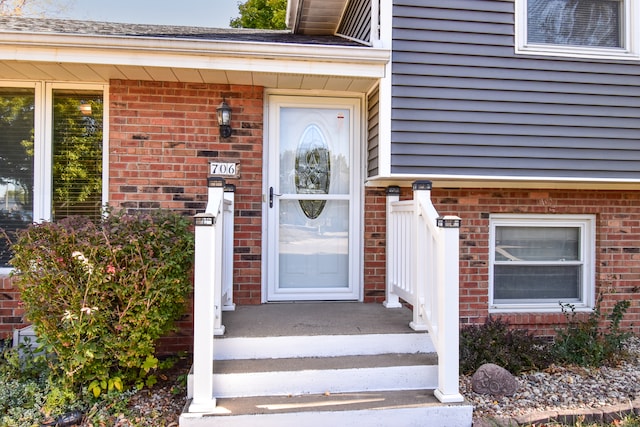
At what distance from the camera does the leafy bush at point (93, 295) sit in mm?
2953

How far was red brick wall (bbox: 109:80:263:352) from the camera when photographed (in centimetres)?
409

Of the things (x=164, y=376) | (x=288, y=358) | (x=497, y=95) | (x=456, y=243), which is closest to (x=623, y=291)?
(x=497, y=95)

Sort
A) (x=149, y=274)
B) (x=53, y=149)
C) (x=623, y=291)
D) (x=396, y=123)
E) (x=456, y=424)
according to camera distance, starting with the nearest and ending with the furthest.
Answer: (x=456, y=424) < (x=149, y=274) < (x=396, y=123) < (x=53, y=149) < (x=623, y=291)

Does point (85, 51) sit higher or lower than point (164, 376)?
higher

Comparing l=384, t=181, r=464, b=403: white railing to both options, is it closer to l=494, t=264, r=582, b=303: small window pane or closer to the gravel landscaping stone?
the gravel landscaping stone

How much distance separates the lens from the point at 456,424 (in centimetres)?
279

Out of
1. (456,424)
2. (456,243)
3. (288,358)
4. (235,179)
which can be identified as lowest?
(456,424)

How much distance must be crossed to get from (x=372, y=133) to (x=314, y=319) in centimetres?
178

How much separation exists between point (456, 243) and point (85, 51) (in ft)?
10.4

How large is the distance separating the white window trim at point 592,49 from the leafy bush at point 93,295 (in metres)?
3.52

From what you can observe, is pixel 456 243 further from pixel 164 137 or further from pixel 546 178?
pixel 164 137

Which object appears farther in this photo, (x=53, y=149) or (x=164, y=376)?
(x=53, y=149)

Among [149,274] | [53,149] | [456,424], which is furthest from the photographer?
[53,149]

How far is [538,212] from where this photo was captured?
4.55 meters
